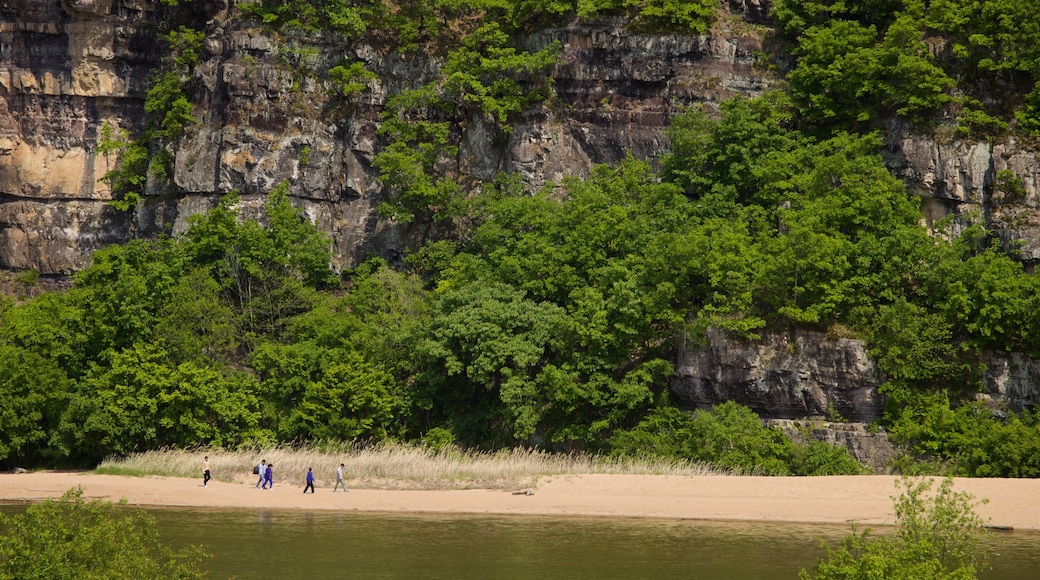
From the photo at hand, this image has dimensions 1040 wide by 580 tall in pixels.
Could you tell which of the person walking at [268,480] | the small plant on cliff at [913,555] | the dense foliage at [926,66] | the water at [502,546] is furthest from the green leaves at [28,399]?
the dense foliage at [926,66]

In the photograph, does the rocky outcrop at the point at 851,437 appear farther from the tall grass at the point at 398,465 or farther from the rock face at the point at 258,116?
the rock face at the point at 258,116

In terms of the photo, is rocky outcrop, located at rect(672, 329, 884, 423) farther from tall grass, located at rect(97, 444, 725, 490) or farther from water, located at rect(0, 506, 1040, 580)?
water, located at rect(0, 506, 1040, 580)

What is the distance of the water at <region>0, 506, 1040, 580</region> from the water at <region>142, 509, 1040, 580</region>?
0.09 ft

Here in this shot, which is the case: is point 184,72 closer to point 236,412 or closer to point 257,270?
point 257,270

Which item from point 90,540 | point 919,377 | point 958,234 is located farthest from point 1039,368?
point 90,540

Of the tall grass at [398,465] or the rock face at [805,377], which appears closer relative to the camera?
the tall grass at [398,465]

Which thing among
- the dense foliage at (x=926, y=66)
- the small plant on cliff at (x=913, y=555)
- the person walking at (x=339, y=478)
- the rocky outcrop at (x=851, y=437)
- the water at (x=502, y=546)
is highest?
the dense foliage at (x=926, y=66)

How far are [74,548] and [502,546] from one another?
43.0 feet

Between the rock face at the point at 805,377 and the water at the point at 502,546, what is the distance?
8388 millimetres

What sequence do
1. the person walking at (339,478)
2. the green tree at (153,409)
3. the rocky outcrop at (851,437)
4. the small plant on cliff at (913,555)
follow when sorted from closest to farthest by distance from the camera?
the small plant on cliff at (913,555), the person walking at (339,478), the rocky outcrop at (851,437), the green tree at (153,409)

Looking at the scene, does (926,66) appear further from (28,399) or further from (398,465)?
(28,399)

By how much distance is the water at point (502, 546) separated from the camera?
26.2m

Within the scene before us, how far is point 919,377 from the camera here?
38.6 metres

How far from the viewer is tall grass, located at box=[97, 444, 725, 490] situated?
125 feet
